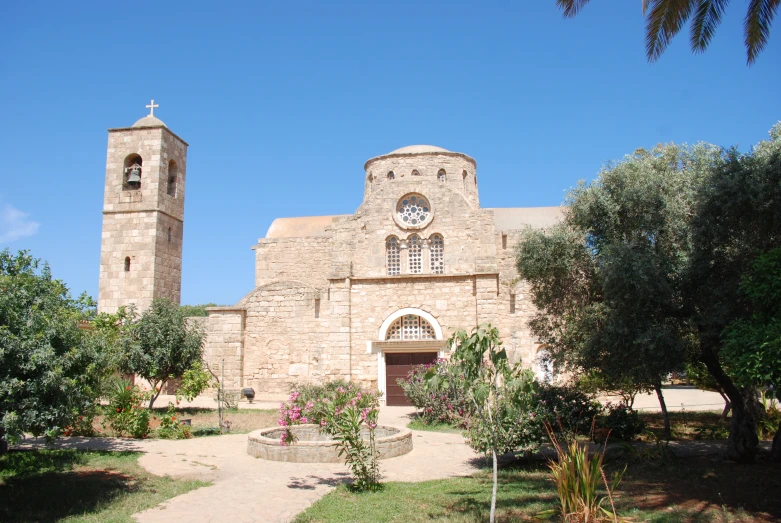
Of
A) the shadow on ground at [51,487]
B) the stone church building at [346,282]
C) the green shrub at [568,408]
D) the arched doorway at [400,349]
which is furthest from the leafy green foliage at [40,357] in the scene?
the arched doorway at [400,349]

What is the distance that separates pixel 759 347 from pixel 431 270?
14.0 meters

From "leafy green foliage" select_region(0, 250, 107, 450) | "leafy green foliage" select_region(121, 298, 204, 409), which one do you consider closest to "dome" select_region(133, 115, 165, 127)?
"leafy green foliage" select_region(121, 298, 204, 409)

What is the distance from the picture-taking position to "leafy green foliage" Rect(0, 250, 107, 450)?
19.9 ft

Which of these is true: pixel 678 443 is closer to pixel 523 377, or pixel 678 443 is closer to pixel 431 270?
pixel 523 377

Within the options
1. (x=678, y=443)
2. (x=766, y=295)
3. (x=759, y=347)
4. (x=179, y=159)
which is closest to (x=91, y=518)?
(x=759, y=347)

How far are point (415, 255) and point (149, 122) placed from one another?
41.3 feet

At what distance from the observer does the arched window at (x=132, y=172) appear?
22.8m

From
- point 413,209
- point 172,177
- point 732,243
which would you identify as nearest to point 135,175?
point 172,177

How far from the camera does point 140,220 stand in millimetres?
22391

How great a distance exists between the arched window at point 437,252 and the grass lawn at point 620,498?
36.0ft

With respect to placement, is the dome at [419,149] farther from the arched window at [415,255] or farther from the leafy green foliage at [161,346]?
the leafy green foliage at [161,346]

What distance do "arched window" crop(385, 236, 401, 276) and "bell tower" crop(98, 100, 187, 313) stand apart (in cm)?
928

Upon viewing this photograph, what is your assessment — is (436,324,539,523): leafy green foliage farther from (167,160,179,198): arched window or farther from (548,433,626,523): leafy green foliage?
(167,160,179,198): arched window

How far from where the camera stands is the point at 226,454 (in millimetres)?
10891
